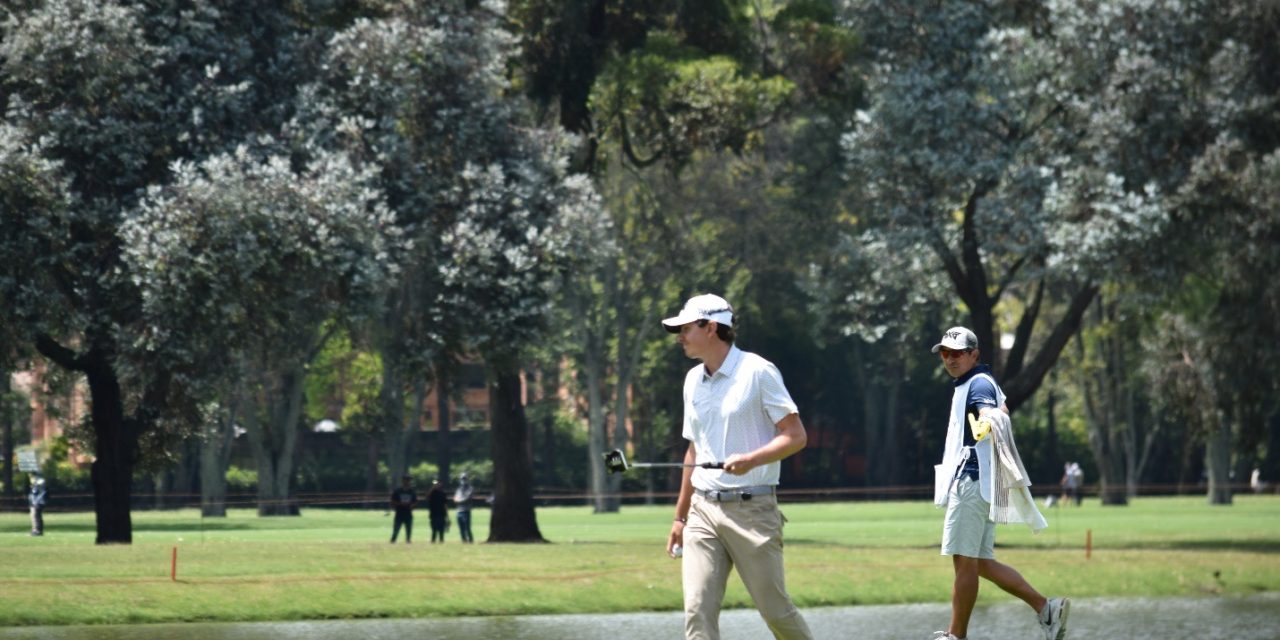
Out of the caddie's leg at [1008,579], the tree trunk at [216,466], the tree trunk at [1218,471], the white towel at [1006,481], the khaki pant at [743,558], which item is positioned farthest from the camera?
the tree trunk at [1218,471]

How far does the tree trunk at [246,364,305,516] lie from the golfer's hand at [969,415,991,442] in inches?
1969

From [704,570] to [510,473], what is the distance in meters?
27.0

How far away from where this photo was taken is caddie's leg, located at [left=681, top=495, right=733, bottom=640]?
10125 millimetres

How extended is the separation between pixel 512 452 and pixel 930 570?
12015 mm

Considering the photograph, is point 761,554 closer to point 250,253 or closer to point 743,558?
point 743,558

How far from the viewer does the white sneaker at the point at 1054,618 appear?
1279 centimetres

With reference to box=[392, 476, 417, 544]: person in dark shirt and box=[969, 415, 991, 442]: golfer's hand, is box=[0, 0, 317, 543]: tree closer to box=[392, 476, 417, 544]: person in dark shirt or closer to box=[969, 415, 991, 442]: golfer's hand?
box=[392, 476, 417, 544]: person in dark shirt

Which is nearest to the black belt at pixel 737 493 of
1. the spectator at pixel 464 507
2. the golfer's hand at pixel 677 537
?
the golfer's hand at pixel 677 537

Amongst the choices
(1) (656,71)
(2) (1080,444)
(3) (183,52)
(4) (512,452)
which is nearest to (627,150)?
(1) (656,71)

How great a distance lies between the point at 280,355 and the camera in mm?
32719

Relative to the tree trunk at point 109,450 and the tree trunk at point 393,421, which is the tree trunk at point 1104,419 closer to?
the tree trunk at point 393,421

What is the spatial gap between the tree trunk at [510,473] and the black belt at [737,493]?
26369mm

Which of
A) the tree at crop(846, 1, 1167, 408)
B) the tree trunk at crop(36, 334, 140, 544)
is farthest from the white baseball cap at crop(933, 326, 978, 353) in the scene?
the tree at crop(846, 1, 1167, 408)

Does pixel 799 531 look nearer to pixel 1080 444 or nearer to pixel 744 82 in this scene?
pixel 744 82
